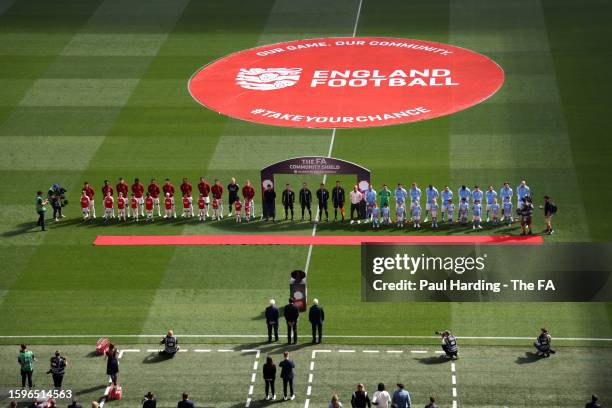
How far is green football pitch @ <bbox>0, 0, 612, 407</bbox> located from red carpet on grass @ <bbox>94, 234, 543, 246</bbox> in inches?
20.6

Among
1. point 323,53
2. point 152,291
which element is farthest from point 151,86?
point 152,291

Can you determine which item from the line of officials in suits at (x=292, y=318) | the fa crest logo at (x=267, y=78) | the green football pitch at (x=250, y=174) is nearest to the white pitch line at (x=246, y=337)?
the green football pitch at (x=250, y=174)

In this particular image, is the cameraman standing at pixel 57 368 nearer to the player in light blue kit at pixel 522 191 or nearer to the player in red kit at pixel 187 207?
the player in red kit at pixel 187 207

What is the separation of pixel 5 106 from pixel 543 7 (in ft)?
93.6

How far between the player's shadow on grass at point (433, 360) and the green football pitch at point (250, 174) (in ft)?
0.29

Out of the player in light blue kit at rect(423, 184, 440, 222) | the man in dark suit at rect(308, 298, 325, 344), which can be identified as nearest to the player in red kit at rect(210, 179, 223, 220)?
the player in light blue kit at rect(423, 184, 440, 222)

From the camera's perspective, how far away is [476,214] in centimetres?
4659

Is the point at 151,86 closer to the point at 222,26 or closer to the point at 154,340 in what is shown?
the point at 222,26

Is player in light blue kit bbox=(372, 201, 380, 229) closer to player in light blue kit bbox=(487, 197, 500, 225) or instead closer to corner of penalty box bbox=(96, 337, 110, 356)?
player in light blue kit bbox=(487, 197, 500, 225)

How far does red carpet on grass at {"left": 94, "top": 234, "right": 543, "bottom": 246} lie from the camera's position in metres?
45.0

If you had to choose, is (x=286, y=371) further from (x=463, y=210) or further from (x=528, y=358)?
(x=463, y=210)

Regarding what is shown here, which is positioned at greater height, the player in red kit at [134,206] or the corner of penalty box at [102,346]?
the player in red kit at [134,206]

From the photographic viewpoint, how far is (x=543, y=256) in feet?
118

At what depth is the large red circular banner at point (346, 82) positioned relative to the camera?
57031mm
